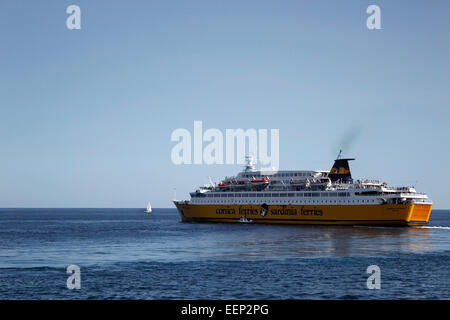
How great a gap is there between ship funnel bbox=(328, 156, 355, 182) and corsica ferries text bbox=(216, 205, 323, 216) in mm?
7370

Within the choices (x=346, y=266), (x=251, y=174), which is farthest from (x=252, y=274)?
(x=251, y=174)

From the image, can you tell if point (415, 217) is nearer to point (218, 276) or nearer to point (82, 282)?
point (218, 276)

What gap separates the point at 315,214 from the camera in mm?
81812

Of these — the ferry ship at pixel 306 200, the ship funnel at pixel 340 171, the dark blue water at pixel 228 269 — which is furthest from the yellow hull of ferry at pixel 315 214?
the dark blue water at pixel 228 269

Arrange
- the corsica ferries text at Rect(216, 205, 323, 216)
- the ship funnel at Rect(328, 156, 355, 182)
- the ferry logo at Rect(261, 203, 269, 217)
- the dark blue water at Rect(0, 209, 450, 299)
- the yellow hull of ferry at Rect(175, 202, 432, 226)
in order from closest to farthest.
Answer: the dark blue water at Rect(0, 209, 450, 299), the yellow hull of ferry at Rect(175, 202, 432, 226), the corsica ferries text at Rect(216, 205, 323, 216), the ship funnel at Rect(328, 156, 355, 182), the ferry logo at Rect(261, 203, 269, 217)

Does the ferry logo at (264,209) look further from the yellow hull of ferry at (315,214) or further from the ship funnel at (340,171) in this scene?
the ship funnel at (340,171)

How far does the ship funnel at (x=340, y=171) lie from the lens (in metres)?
84.6

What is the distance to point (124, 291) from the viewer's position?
90.8 feet

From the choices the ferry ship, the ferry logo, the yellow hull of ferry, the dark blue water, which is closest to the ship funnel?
the ferry ship

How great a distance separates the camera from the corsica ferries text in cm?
8238

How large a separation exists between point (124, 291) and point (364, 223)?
55.9m

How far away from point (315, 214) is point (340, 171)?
9.24 m

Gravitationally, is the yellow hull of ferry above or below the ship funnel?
below

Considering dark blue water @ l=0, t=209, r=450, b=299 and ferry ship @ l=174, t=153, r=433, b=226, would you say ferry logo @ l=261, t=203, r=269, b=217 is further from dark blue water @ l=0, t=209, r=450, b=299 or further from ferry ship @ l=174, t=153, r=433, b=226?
dark blue water @ l=0, t=209, r=450, b=299
